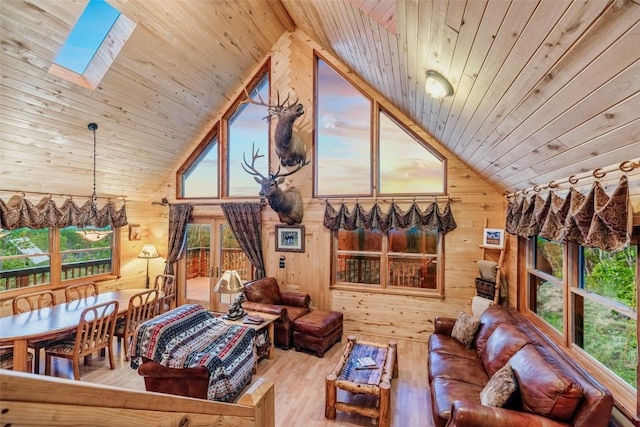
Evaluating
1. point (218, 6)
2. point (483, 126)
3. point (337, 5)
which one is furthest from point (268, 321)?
point (218, 6)

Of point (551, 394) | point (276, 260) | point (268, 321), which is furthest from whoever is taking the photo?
point (276, 260)

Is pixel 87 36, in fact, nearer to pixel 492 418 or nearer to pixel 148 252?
pixel 148 252

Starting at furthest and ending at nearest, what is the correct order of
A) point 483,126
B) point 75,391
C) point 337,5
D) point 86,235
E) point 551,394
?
point 86,235 < point 337,5 < point 483,126 < point 551,394 < point 75,391

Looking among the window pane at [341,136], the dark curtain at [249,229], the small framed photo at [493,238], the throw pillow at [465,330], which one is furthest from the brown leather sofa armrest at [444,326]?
the dark curtain at [249,229]

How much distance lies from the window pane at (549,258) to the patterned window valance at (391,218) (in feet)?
4.00

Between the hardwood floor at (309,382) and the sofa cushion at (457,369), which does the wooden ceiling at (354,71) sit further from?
the hardwood floor at (309,382)

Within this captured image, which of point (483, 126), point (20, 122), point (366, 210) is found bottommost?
point (366, 210)

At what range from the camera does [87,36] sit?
4047 millimetres

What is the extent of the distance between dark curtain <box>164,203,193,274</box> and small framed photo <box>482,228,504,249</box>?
5.51 meters

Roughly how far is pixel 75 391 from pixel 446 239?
5.00 m

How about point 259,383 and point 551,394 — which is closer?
point 259,383

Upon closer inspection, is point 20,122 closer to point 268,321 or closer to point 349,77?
point 268,321

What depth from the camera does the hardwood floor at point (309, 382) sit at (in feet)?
9.98

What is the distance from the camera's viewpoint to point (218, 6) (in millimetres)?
4375
